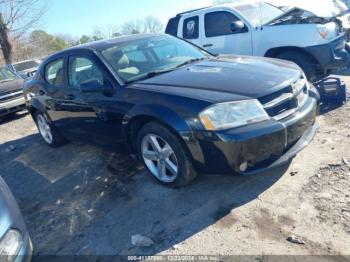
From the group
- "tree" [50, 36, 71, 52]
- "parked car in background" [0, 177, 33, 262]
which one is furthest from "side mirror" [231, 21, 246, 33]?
"tree" [50, 36, 71, 52]

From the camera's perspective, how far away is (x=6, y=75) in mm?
10703

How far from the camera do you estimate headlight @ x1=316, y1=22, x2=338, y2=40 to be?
593cm

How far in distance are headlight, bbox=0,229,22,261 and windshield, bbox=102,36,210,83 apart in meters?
2.04

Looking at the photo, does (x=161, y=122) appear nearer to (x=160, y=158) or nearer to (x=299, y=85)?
(x=160, y=158)

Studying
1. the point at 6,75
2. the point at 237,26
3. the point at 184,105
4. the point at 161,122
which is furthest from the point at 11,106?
the point at 184,105

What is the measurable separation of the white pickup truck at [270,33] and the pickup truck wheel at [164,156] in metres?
3.55

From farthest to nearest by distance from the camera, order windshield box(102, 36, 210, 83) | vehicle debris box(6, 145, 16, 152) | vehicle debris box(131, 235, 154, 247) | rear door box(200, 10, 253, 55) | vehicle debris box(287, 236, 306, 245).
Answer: rear door box(200, 10, 253, 55), vehicle debris box(6, 145, 16, 152), windshield box(102, 36, 210, 83), vehicle debris box(131, 235, 154, 247), vehicle debris box(287, 236, 306, 245)

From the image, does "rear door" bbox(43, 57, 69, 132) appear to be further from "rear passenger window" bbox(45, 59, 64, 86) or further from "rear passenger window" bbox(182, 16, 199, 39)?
"rear passenger window" bbox(182, 16, 199, 39)

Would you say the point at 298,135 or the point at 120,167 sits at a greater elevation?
the point at 298,135

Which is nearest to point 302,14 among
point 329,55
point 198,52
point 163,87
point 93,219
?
point 329,55

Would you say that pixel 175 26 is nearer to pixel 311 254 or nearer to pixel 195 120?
pixel 195 120

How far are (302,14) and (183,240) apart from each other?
200 inches

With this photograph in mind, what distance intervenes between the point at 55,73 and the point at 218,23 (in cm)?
383

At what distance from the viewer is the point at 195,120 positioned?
3160 millimetres
